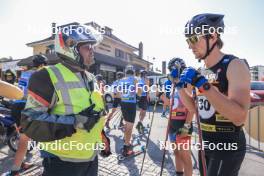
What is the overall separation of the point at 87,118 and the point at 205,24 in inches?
61.9

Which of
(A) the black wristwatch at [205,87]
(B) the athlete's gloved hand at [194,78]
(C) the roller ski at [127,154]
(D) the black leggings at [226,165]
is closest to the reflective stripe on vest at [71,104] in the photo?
(B) the athlete's gloved hand at [194,78]

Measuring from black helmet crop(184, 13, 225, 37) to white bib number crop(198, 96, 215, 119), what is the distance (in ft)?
2.53

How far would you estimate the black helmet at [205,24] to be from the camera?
7.90 ft

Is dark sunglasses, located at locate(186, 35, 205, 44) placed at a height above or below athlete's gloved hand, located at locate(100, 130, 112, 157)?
above

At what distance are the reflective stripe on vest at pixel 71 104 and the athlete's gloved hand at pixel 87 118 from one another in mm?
93

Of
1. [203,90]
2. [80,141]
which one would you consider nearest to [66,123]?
[80,141]

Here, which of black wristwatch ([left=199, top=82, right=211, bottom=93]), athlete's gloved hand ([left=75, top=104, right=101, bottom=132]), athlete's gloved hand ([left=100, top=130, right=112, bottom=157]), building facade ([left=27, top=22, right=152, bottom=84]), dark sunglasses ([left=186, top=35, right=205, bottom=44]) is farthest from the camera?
building facade ([left=27, top=22, right=152, bottom=84])

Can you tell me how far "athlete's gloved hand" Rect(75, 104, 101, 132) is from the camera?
2.14 m

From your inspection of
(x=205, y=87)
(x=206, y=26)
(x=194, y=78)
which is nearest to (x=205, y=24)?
(x=206, y=26)

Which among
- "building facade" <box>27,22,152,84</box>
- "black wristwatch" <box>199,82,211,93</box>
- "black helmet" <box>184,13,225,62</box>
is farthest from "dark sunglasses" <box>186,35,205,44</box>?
"building facade" <box>27,22,152,84</box>

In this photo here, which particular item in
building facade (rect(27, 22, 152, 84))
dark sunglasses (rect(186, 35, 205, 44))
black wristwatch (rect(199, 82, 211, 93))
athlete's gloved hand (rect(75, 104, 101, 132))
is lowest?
athlete's gloved hand (rect(75, 104, 101, 132))

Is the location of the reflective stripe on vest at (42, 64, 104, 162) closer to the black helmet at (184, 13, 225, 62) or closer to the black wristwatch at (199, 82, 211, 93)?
the black wristwatch at (199, 82, 211, 93)

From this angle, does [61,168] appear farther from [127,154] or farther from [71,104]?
[127,154]

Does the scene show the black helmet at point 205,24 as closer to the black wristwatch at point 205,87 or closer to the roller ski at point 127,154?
the black wristwatch at point 205,87
